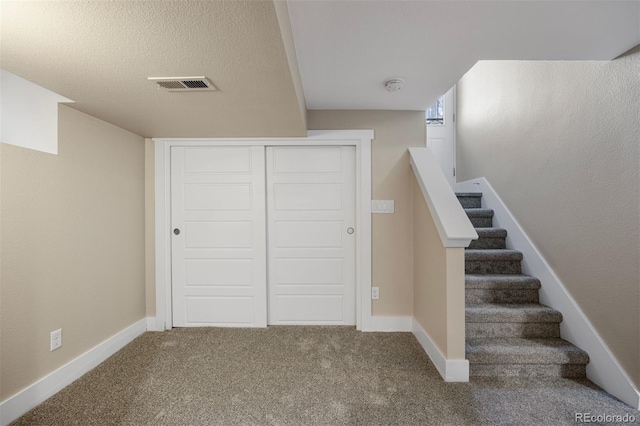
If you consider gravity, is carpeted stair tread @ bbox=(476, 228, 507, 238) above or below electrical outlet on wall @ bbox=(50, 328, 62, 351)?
above

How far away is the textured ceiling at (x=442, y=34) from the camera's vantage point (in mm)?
1290

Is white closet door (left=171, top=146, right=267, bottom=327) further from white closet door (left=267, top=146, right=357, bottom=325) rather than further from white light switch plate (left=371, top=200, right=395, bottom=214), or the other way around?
white light switch plate (left=371, top=200, right=395, bottom=214)

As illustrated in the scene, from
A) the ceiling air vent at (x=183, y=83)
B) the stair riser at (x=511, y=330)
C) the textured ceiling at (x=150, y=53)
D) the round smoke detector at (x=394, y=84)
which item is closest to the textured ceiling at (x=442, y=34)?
the round smoke detector at (x=394, y=84)

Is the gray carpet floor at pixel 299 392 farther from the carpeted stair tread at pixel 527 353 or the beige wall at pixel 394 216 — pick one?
the beige wall at pixel 394 216

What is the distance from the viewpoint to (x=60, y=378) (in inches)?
71.9

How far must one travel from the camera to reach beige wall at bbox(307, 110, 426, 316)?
2.67 meters

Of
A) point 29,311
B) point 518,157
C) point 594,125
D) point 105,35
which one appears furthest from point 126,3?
point 518,157

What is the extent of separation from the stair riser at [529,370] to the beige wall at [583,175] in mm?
298

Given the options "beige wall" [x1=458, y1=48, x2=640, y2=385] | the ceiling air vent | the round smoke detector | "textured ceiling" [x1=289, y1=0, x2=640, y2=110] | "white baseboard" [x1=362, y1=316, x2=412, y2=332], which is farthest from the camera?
"white baseboard" [x1=362, y1=316, x2=412, y2=332]

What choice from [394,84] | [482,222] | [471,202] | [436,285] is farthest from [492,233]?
[394,84]

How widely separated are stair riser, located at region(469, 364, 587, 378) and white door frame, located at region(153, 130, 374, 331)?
983 millimetres

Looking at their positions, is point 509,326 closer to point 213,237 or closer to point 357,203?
point 357,203

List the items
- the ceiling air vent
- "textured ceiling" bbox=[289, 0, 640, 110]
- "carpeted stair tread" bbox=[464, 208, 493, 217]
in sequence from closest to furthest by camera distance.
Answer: "textured ceiling" bbox=[289, 0, 640, 110], the ceiling air vent, "carpeted stair tread" bbox=[464, 208, 493, 217]

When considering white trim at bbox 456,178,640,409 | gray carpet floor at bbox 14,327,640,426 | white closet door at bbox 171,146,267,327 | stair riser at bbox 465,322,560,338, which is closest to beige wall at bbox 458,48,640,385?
white trim at bbox 456,178,640,409
